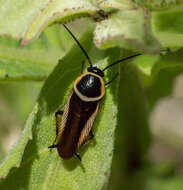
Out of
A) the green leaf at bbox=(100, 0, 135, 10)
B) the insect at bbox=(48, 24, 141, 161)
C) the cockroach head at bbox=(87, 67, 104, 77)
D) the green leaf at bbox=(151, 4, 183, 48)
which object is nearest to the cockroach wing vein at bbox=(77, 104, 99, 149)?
the insect at bbox=(48, 24, 141, 161)

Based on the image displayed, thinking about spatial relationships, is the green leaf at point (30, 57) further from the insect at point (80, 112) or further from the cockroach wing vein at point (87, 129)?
the cockroach wing vein at point (87, 129)

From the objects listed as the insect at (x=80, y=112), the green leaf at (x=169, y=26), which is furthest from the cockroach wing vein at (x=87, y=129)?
the green leaf at (x=169, y=26)

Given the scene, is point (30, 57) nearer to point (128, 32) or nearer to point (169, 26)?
point (169, 26)

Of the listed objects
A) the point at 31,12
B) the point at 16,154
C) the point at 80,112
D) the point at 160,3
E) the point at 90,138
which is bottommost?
the point at 80,112

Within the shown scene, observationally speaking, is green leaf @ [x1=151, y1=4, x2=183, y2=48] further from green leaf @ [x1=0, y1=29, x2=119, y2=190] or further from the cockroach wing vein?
the cockroach wing vein

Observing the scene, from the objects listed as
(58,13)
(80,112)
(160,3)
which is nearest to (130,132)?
(80,112)

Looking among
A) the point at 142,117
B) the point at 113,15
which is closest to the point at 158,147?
the point at 142,117

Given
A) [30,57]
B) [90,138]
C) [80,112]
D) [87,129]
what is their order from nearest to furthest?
[90,138] → [87,129] → [80,112] → [30,57]
